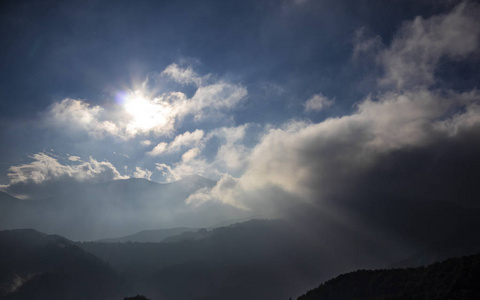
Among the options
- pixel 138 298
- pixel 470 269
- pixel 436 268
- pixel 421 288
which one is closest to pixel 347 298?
pixel 421 288

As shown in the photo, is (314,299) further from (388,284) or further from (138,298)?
(138,298)

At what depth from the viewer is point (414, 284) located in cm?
10556

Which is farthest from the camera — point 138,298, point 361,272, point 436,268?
point 138,298

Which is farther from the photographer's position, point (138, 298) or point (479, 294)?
point (138, 298)

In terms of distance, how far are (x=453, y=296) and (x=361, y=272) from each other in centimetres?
4684

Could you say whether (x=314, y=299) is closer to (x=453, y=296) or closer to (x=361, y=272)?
(x=361, y=272)

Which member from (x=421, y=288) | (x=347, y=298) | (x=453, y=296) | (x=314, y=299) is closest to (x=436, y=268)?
(x=421, y=288)

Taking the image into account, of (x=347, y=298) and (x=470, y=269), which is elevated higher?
(x=470, y=269)

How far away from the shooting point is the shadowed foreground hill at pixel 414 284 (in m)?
88.9

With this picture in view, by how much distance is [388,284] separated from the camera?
369 feet

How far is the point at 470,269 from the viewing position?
301 feet

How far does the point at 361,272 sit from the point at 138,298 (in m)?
116

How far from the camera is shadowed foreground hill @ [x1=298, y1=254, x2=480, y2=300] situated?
Answer: 292 feet

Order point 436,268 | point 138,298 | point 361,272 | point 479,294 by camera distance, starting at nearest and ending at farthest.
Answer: point 479,294 → point 436,268 → point 361,272 → point 138,298
